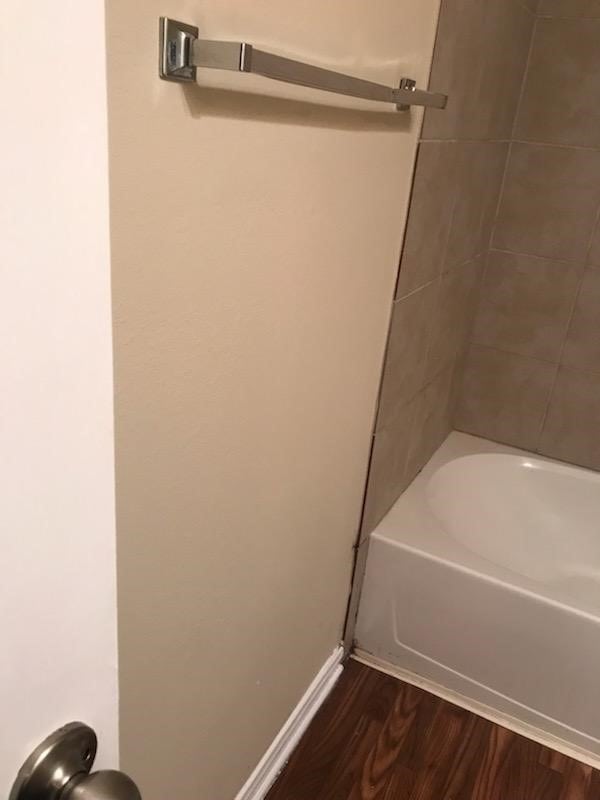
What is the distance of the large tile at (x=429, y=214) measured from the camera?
1.29 m

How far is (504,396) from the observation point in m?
2.13

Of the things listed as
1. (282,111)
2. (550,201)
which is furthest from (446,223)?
(282,111)

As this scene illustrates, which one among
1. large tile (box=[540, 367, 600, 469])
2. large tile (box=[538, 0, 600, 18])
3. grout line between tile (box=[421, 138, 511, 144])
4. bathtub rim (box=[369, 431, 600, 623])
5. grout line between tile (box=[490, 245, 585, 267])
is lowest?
bathtub rim (box=[369, 431, 600, 623])

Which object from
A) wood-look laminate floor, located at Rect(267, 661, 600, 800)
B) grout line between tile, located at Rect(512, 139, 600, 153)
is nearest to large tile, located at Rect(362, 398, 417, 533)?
wood-look laminate floor, located at Rect(267, 661, 600, 800)

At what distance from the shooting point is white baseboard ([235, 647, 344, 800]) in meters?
1.37

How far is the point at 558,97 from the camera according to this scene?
180 cm

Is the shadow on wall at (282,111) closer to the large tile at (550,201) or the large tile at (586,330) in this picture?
the large tile at (550,201)

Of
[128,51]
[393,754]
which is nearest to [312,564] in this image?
[393,754]

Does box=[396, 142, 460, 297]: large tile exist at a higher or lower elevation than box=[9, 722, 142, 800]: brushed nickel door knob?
higher

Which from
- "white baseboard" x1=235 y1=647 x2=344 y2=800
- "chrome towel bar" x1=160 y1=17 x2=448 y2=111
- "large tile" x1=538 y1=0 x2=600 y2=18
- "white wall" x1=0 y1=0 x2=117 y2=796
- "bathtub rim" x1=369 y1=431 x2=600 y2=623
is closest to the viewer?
"white wall" x1=0 y1=0 x2=117 y2=796

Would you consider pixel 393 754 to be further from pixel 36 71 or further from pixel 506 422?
pixel 36 71

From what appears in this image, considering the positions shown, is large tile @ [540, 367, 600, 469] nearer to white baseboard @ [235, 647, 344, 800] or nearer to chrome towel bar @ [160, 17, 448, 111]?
white baseboard @ [235, 647, 344, 800]

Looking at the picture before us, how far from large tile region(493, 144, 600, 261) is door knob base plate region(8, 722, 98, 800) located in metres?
1.84

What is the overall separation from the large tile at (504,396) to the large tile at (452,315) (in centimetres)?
14
